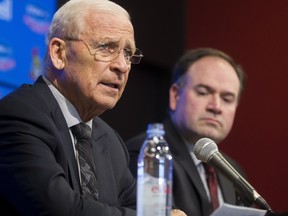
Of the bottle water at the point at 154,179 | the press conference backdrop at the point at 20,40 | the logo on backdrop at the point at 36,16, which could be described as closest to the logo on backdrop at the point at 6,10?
the press conference backdrop at the point at 20,40

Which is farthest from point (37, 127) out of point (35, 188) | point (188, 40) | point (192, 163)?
point (188, 40)

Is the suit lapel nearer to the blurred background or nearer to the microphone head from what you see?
the microphone head

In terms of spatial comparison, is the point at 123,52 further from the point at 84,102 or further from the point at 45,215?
the point at 45,215

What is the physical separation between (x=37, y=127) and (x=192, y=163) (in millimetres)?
1480

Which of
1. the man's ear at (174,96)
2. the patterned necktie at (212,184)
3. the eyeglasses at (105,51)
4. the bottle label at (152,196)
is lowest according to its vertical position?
the patterned necktie at (212,184)

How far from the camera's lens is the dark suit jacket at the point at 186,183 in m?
3.15

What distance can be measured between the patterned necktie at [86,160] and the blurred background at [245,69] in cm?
253

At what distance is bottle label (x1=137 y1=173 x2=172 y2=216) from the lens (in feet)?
5.36

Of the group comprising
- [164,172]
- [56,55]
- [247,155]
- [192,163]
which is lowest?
[247,155]

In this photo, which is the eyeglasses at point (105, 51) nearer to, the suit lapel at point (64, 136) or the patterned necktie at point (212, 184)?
the suit lapel at point (64, 136)

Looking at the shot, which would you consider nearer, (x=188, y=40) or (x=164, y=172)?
(x=164, y=172)

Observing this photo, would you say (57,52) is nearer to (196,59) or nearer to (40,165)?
(40,165)

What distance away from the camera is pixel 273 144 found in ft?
16.6

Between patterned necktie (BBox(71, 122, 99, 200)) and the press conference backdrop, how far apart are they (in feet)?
4.28
